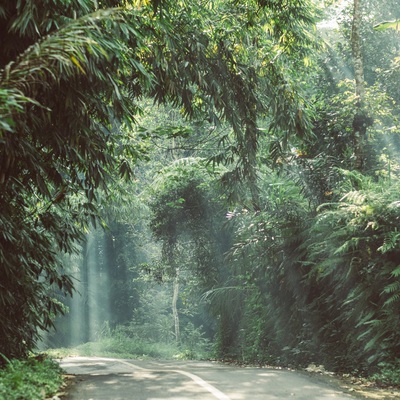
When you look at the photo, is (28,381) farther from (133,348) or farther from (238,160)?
(133,348)

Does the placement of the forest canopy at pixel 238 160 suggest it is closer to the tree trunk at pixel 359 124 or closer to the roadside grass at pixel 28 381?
the tree trunk at pixel 359 124

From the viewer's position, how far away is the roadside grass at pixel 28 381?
7205 mm

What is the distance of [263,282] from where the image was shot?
656 inches

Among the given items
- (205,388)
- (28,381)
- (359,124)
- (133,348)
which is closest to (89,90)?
(28,381)

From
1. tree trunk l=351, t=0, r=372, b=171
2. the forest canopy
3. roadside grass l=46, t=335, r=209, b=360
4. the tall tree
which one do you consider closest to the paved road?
the forest canopy

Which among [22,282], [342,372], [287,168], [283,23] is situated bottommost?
[342,372]

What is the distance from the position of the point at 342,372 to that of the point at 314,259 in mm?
2614

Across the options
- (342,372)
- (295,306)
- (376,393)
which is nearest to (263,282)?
(295,306)

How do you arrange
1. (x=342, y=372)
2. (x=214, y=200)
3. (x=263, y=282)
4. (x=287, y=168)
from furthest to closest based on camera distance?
1. (x=214, y=200)
2. (x=263, y=282)
3. (x=287, y=168)
4. (x=342, y=372)

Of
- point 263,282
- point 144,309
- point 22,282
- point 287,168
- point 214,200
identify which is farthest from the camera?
point 144,309

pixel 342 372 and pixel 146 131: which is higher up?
pixel 146 131

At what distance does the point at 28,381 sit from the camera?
8.28m

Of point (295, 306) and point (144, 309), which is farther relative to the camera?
point (144, 309)

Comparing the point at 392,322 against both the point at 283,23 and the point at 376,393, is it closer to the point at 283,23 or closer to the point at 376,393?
the point at 376,393
